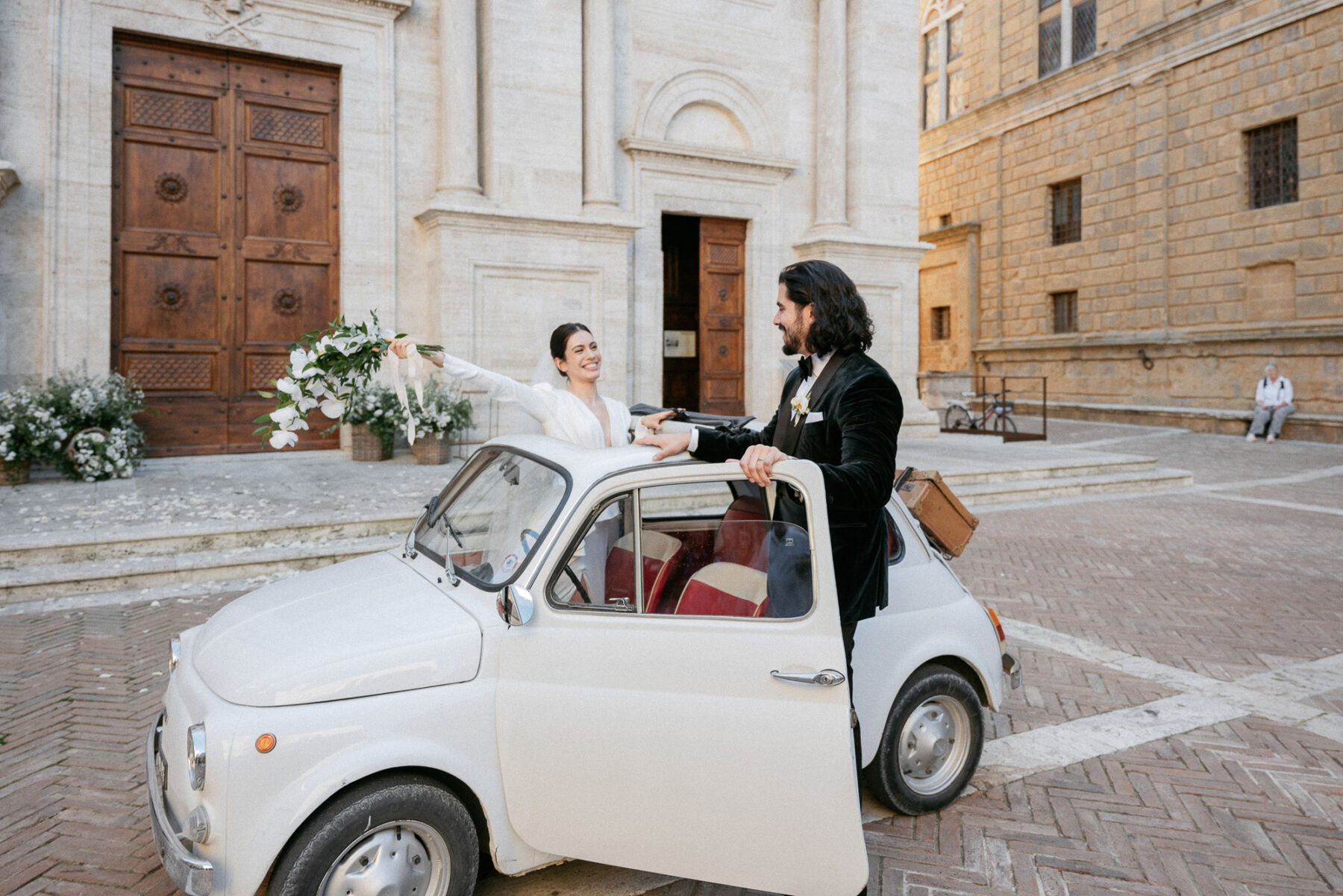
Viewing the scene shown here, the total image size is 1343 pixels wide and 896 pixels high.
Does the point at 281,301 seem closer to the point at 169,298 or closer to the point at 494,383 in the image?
the point at 169,298

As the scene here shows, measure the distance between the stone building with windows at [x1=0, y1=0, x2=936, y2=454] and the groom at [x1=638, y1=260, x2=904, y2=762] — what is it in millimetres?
9804

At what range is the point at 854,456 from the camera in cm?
266

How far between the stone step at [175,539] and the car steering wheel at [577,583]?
5.71m

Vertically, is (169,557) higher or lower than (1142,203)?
lower

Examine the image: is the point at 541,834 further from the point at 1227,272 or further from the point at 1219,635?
the point at 1227,272

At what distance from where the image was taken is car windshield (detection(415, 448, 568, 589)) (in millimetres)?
2744

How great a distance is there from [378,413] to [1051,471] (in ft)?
30.5

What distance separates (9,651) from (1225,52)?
2632cm

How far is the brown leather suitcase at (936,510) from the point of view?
353cm

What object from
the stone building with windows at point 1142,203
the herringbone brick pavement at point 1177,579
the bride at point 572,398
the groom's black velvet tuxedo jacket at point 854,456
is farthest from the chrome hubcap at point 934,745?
the stone building with windows at point 1142,203

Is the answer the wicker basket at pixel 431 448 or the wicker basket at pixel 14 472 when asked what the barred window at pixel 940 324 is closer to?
the wicker basket at pixel 431 448

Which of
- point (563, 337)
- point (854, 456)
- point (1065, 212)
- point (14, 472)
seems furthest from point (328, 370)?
point (1065, 212)

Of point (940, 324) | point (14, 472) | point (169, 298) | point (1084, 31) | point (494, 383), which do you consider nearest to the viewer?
point (494, 383)

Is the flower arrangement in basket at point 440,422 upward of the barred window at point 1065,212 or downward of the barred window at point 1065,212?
downward
